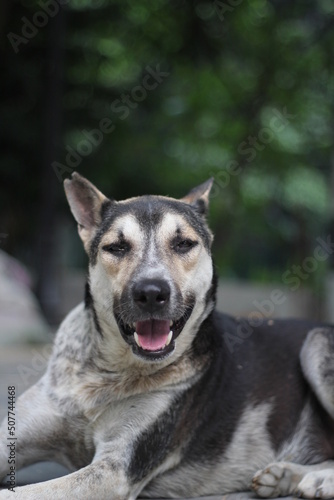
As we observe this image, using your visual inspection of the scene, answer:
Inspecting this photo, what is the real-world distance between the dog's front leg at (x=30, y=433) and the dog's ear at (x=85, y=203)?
1.03m

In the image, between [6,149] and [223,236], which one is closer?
[6,149]

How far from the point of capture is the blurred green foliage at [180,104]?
18.3 meters

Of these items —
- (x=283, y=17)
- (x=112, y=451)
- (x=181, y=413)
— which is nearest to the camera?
(x=112, y=451)

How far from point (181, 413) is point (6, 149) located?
1490 cm

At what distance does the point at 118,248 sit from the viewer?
4895 millimetres

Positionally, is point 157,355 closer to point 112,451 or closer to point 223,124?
point 112,451

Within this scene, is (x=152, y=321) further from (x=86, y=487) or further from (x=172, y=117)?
(x=172, y=117)

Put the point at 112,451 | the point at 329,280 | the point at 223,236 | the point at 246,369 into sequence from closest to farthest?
the point at 112,451
the point at 246,369
the point at 329,280
the point at 223,236

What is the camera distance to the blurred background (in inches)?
674

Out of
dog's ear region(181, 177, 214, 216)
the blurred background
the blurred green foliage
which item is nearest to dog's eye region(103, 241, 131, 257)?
dog's ear region(181, 177, 214, 216)

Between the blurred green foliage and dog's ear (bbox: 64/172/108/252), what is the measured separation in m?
10.5

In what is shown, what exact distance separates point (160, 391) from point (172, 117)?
671 inches

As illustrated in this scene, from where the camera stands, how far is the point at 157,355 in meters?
4.65

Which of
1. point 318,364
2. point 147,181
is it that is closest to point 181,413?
point 318,364
